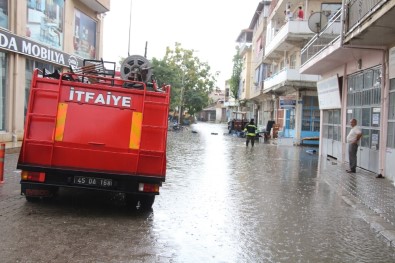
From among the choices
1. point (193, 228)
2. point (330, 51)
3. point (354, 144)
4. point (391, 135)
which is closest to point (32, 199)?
point (193, 228)

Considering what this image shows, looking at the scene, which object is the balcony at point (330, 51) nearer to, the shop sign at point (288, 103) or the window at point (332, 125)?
the window at point (332, 125)

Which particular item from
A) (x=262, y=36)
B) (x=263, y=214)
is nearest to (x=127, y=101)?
(x=263, y=214)

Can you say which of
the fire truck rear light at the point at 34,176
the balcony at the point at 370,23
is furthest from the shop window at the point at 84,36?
the fire truck rear light at the point at 34,176

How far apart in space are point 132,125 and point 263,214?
2839 millimetres

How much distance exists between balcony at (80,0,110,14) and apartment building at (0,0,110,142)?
0.50 ft

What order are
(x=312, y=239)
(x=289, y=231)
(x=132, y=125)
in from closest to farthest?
(x=312, y=239) → (x=289, y=231) → (x=132, y=125)

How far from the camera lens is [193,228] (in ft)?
22.2

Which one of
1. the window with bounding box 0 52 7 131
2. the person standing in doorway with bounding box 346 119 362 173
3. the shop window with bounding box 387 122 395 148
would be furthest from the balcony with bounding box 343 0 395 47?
the window with bounding box 0 52 7 131

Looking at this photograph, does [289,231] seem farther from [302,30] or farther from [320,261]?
[302,30]

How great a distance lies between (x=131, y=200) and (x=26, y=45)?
1107cm

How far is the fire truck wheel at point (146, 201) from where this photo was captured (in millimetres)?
7680

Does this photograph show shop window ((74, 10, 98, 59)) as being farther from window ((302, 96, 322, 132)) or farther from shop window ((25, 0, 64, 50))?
window ((302, 96, 322, 132))

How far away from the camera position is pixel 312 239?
21.2 ft

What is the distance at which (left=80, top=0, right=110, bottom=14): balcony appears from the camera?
22.5 meters
